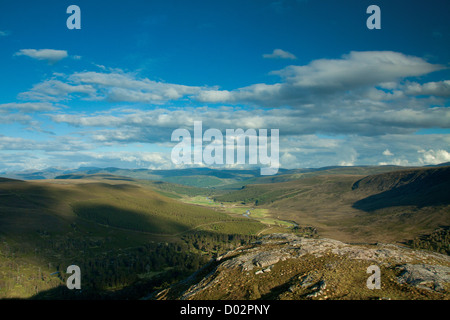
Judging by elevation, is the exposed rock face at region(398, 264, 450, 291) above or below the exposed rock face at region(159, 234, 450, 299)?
above

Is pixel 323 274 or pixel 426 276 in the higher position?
pixel 426 276

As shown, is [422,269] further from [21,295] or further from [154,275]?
[21,295]

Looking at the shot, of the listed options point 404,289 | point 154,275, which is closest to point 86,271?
point 154,275

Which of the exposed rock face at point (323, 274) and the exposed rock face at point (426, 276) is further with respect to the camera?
the exposed rock face at point (323, 274)

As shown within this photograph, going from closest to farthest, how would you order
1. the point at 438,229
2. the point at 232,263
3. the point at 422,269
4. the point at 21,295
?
the point at 422,269, the point at 232,263, the point at 21,295, the point at 438,229

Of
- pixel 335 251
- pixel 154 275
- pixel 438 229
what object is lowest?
pixel 154 275

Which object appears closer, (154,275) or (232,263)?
(232,263)

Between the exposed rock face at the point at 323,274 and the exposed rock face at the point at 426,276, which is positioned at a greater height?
the exposed rock face at the point at 426,276

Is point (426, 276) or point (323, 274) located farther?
point (323, 274)
